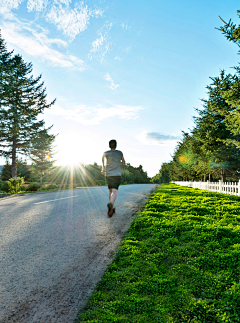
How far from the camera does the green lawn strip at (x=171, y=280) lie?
2398mm

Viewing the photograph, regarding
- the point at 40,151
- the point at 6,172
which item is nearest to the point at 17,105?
the point at 40,151

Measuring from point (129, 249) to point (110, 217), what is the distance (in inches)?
105

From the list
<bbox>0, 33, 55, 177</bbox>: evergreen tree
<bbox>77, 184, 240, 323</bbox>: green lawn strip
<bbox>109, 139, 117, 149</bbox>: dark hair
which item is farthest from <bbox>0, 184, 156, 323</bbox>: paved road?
<bbox>0, 33, 55, 177</bbox>: evergreen tree

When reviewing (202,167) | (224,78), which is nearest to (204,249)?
(224,78)

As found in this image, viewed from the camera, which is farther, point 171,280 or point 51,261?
point 51,261

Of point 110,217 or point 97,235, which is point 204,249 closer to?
point 97,235

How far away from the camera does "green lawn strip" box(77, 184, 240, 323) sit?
2.40 metres

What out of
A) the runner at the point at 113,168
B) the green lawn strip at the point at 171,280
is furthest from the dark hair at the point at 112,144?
the green lawn strip at the point at 171,280

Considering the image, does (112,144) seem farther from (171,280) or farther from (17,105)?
(17,105)

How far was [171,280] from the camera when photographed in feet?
9.95

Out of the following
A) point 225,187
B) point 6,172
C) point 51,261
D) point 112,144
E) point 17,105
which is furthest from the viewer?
point 6,172

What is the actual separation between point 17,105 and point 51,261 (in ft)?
94.8

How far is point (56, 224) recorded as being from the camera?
5.85m

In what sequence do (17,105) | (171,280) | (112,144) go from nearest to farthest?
(171,280) → (112,144) → (17,105)
